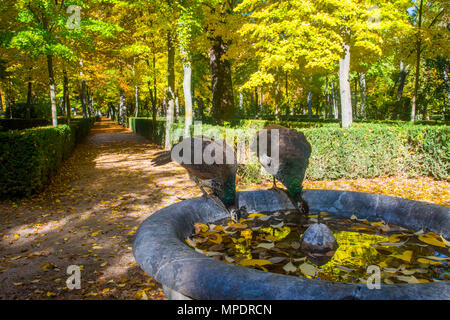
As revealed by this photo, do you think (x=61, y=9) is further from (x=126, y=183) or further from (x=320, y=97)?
(x=320, y=97)

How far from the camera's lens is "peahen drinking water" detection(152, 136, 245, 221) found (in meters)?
2.76

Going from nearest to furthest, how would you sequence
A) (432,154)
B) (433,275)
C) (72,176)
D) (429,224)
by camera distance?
1. (433,275)
2. (429,224)
3. (432,154)
4. (72,176)

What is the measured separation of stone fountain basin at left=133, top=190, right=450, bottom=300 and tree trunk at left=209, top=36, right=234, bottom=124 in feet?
39.2

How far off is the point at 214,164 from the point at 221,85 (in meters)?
13.2

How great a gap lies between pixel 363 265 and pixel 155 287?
209cm

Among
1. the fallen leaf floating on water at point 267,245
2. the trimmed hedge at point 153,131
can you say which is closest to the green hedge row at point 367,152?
the fallen leaf floating on water at point 267,245

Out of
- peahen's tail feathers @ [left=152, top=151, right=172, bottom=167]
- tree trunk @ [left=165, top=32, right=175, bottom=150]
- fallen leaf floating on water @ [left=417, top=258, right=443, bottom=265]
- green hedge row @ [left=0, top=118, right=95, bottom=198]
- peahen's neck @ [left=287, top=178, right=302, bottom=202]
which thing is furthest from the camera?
tree trunk @ [left=165, top=32, right=175, bottom=150]

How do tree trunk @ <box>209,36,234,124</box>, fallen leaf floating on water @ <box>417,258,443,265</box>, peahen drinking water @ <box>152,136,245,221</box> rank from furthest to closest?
tree trunk @ <box>209,36,234,124</box> → peahen drinking water @ <box>152,136,245,221</box> → fallen leaf floating on water @ <box>417,258,443,265</box>

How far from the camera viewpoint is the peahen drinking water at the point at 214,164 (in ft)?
9.04

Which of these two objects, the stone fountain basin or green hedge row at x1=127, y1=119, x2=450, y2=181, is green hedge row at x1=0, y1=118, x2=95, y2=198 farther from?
the stone fountain basin

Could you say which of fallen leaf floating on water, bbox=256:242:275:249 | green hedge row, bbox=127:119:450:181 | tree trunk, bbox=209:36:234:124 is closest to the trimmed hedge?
tree trunk, bbox=209:36:234:124

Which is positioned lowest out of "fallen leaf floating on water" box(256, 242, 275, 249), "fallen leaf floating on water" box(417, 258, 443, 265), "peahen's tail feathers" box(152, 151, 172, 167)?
"peahen's tail feathers" box(152, 151, 172, 167)
